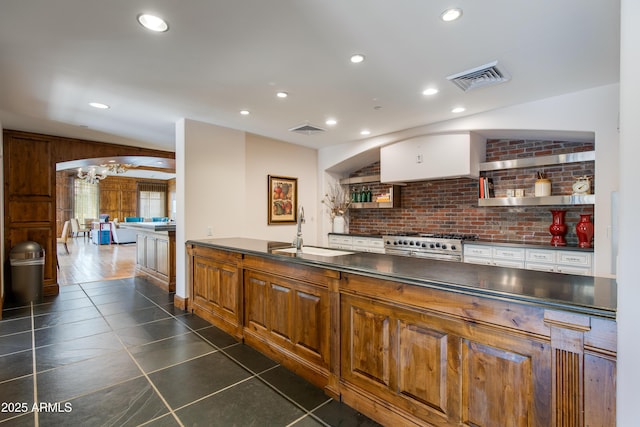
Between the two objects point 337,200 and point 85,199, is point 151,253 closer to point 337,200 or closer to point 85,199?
point 337,200

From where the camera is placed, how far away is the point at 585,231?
11.0ft

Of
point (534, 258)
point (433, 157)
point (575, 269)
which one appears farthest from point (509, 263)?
point (433, 157)

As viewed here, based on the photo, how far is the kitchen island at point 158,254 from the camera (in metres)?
4.91

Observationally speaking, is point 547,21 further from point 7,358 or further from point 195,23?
point 7,358

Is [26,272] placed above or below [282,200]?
below

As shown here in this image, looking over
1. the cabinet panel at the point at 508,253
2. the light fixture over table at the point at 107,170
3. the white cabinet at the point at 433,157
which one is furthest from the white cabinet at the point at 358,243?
the light fixture over table at the point at 107,170

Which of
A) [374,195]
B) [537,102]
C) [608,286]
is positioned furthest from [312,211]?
[608,286]

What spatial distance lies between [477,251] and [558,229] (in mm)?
903

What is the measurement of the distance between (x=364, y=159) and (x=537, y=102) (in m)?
2.76

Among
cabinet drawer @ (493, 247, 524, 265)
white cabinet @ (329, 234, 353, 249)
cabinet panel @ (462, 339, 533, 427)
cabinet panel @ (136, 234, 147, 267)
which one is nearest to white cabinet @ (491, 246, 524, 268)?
cabinet drawer @ (493, 247, 524, 265)

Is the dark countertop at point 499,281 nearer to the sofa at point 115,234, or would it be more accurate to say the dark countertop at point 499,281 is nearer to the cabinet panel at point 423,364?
the cabinet panel at point 423,364

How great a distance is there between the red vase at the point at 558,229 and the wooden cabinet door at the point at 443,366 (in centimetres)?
294

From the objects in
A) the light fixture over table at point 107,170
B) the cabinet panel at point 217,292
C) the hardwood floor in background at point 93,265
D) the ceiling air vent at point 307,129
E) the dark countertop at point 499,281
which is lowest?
the hardwood floor in background at point 93,265

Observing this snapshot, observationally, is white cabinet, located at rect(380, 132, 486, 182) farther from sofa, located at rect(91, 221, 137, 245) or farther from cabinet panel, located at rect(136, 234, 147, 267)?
sofa, located at rect(91, 221, 137, 245)
